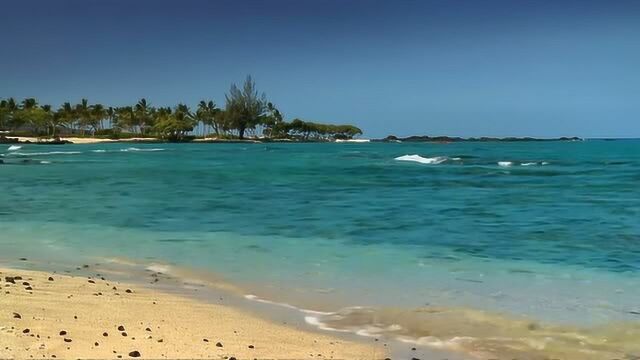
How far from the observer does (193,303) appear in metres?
8.09

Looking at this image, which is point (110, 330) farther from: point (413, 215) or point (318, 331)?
point (413, 215)

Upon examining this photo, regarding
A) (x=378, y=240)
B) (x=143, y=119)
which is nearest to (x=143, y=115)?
(x=143, y=119)

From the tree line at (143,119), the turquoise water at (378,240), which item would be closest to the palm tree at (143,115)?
the tree line at (143,119)

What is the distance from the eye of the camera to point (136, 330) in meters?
6.49

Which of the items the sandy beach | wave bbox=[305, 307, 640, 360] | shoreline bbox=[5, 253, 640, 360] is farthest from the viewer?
wave bbox=[305, 307, 640, 360]

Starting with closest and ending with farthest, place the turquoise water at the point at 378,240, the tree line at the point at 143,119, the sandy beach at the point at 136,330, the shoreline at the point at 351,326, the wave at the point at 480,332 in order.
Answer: the sandy beach at the point at 136,330, the shoreline at the point at 351,326, the wave at the point at 480,332, the turquoise water at the point at 378,240, the tree line at the point at 143,119

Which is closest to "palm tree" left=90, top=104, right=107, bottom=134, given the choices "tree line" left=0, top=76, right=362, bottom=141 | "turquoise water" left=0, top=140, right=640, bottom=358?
"tree line" left=0, top=76, right=362, bottom=141

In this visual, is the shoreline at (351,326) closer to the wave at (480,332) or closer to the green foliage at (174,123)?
the wave at (480,332)

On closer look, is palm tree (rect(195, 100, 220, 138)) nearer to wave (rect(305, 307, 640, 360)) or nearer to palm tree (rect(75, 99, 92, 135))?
palm tree (rect(75, 99, 92, 135))

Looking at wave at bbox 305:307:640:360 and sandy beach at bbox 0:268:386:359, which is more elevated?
sandy beach at bbox 0:268:386:359

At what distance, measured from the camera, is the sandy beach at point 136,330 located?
226 inches

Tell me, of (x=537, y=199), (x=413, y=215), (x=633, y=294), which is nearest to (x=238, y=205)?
(x=413, y=215)

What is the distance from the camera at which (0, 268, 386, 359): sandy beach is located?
5734mm

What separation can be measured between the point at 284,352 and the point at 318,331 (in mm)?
935
